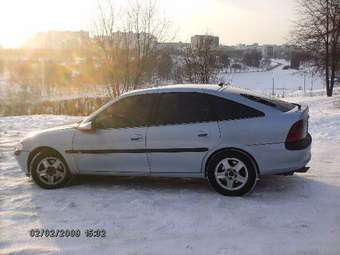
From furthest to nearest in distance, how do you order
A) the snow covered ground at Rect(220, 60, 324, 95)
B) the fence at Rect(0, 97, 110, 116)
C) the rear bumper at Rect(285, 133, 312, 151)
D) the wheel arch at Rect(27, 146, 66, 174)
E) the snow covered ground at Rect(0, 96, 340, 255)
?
the snow covered ground at Rect(220, 60, 324, 95)
the fence at Rect(0, 97, 110, 116)
the wheel arch at Rect(27, 146, 66, 174)
the rear bumper at Rect(285, 133, 312, 151)
the snow covered ground at Rect(0, 96, 340, 255)

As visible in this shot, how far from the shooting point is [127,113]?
19.3 ft

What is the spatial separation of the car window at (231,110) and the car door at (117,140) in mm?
978

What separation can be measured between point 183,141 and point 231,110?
→ 2.54 ft

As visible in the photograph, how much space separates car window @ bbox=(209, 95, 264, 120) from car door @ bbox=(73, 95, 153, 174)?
0.98 metres

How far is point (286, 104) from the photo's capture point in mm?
5887

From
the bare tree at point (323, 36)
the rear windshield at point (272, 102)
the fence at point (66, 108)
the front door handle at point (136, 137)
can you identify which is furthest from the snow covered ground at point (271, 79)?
the front door handle at point (136, 137)

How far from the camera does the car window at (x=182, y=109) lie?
5.59 m

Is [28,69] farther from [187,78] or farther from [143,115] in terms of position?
[143,115]

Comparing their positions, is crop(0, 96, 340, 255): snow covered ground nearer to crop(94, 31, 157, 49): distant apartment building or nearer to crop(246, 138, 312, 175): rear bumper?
crop(246, 138, 312, 175): rear bumper

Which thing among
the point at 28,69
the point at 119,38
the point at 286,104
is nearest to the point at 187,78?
the point at 119,38

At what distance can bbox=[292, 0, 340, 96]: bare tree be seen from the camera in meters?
29.7

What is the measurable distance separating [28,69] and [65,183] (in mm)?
67315

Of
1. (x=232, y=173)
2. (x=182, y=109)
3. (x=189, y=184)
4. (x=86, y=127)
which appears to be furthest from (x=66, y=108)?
(x=232, y=173)

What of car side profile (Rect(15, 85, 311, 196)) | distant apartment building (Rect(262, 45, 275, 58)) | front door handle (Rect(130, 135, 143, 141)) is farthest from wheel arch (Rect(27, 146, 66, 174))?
distant apartment building (Rect(262, 45, 275, 58))
